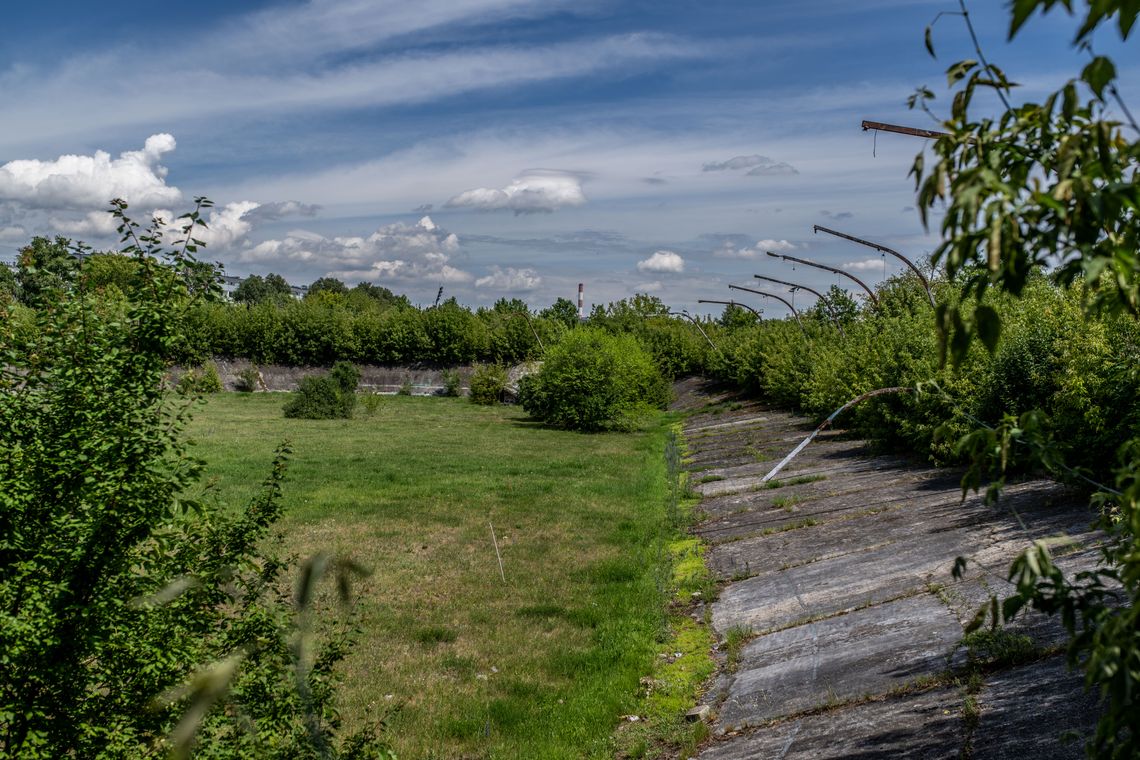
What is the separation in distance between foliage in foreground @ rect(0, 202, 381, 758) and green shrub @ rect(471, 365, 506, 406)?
45133 millimetres

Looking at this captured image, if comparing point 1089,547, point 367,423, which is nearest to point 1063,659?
point 1089,547

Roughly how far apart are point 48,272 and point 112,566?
1.74m

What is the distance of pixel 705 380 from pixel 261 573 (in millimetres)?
47602

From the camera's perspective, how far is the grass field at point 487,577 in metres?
7.59

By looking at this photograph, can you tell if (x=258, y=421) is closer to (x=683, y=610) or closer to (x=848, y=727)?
(x=683, y=610)

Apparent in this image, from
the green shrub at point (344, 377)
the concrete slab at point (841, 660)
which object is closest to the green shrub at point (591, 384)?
the green shrub at point (344, 377)

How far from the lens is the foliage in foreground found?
13.1ft

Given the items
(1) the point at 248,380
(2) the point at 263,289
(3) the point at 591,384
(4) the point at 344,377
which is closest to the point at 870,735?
(3) the point at 591,384

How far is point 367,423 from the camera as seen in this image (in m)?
35.9

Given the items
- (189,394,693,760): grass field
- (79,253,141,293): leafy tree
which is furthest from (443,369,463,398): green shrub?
(79,253,141,293): leafy tree

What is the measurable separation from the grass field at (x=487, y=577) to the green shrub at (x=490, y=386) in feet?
69.6

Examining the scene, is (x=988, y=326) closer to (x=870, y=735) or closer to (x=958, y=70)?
(x=958, y=70)

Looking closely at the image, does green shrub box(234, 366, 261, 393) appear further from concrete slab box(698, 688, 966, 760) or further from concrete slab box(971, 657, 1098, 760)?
concrete slab box(971, 657, 1098, 760)

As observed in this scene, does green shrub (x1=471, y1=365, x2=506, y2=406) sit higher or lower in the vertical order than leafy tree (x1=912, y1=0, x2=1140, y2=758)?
lower
